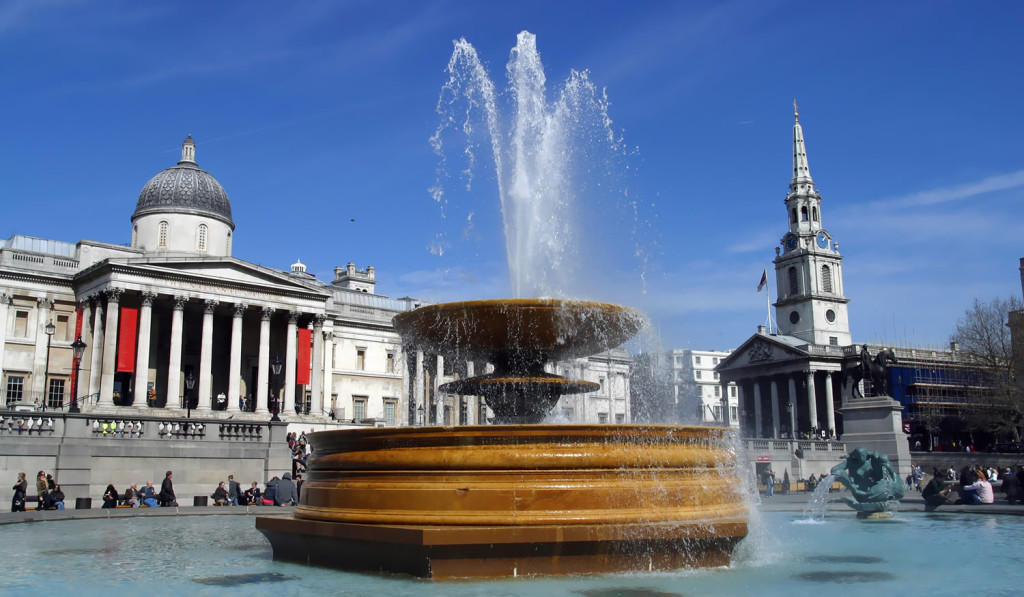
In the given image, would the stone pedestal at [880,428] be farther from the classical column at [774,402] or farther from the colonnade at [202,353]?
the classical column at [774,402]

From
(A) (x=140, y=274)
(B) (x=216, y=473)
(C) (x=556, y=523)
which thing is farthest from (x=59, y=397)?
(C) (x=556, y=523)

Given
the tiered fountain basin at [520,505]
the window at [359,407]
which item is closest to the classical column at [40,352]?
the window at [359,407]

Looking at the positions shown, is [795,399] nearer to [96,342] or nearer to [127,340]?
[127,340]

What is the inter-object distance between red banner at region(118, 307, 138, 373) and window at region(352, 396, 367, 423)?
56.4 feet

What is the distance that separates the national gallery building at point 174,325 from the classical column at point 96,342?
0.06 meters

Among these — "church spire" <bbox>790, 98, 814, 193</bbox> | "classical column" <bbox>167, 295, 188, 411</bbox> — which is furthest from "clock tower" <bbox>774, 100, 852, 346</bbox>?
"classical column" <bbox>167, 295, 188, 411</bbox>

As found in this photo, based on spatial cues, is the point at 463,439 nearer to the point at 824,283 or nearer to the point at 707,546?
the point at 707,546

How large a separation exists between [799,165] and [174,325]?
70.4 metres

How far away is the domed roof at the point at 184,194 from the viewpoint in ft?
162

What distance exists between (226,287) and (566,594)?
43571 millimetres

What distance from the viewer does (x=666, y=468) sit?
7738 millimetres

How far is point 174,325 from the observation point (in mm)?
44469

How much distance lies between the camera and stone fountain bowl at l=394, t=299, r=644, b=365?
9742mm

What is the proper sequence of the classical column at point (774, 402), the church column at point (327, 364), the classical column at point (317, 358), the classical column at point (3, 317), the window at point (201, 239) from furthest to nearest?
1. the classical column at point (774, 402)
2. the church column at point (327, 364)
3. the classical column at point (317, 358)
4. the window at point (201, 239)
5. the classical column at point (3, 317)
